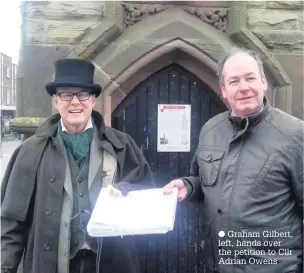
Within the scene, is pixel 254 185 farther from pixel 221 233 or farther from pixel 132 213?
pixel 132 213

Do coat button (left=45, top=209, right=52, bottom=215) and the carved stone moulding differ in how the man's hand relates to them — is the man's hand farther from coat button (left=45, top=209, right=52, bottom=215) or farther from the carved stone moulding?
the carved stone moulding

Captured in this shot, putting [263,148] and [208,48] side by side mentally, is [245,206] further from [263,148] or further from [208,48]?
[208,48]

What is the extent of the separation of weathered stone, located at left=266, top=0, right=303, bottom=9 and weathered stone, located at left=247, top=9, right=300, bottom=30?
0.10 feet

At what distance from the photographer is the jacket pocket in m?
1.69

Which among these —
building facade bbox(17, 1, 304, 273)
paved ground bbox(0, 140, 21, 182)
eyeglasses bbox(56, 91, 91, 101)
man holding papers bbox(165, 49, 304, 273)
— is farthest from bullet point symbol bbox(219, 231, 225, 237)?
paved ground bbox(0, 140, 21, 182)

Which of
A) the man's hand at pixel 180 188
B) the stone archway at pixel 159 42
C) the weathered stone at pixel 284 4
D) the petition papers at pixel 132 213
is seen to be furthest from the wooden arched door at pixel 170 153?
the petition papers at pixel 132 213

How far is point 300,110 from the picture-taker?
2889 mm

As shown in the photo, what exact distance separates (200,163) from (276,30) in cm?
154

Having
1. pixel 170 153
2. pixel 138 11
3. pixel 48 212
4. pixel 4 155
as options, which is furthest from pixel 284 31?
pixel 4 155

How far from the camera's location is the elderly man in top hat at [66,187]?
1.82 metres

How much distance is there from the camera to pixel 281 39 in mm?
2842

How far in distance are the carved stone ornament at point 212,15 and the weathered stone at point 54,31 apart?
0.73 metres

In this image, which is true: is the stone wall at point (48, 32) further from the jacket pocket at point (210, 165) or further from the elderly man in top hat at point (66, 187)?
the jacket pocket at point (210, 165)

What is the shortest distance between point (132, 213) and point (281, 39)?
1898mm
